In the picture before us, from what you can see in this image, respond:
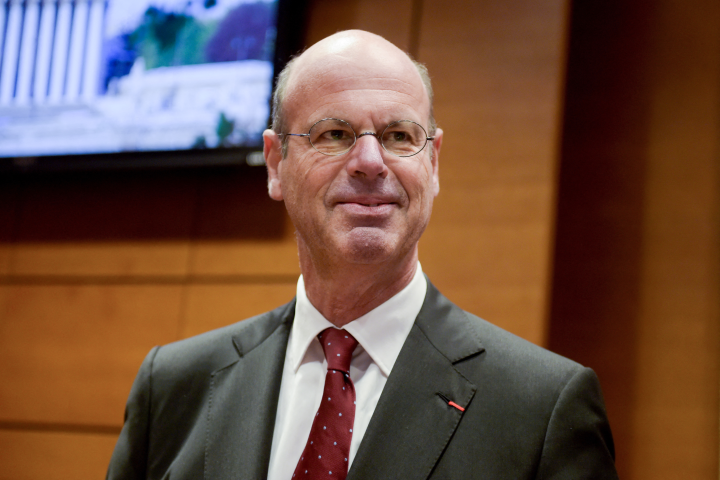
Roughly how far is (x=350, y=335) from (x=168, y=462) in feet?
1.52

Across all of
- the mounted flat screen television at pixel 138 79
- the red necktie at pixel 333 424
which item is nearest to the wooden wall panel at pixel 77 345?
the mounted flat screen television at pixel 138 79

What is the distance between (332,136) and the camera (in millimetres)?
1258

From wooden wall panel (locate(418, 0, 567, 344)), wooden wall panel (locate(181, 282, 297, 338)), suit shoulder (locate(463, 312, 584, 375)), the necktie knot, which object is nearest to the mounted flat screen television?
wooden wall panel (locate(181, 282, 297, 338))

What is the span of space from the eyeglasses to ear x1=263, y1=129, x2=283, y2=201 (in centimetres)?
17

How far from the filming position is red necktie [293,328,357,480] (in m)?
1.10

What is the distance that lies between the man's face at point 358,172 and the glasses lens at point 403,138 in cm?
1

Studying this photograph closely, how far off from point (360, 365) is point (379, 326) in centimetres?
8

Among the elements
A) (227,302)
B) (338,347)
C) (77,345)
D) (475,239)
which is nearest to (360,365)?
(338,347)

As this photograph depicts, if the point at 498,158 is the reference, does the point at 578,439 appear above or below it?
below

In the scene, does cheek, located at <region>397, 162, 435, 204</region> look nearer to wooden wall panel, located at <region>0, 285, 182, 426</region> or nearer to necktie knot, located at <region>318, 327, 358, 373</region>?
necktie knot, located at <region>318, 327, 358, 373</region>

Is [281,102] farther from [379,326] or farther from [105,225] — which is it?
[105,225]

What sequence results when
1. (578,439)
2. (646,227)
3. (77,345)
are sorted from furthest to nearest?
1. (77,345)
2. (646,227)
3. (578,439)

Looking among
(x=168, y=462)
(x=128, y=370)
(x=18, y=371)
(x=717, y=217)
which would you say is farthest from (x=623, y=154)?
(x=18, y=371)

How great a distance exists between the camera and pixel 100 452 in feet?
8.29
